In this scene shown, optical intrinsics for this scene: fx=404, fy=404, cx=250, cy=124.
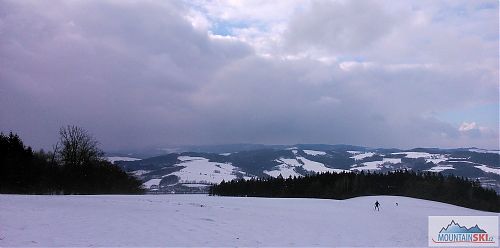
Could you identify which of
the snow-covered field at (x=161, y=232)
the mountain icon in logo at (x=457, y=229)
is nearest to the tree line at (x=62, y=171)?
the snow-covered field at (x=161, y=232)

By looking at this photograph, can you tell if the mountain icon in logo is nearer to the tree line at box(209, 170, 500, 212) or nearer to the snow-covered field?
the snow-covered field

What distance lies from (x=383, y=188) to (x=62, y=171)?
9643cm

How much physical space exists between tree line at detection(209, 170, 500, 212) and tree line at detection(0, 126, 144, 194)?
179 ft

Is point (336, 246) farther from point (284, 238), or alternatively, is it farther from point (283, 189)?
point (283, 189)

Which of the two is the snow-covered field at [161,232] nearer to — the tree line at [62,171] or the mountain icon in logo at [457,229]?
the mountain icon in logo at [457,229]

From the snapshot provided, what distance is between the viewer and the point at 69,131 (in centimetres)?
7538

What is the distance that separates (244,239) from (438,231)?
569 inches

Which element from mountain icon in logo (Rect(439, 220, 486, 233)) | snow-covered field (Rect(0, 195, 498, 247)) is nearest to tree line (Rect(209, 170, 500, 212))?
mountain icon in logo (Rect(439, 220, 486, 233))

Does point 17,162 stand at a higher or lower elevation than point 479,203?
higher

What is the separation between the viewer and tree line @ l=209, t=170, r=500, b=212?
118 meters

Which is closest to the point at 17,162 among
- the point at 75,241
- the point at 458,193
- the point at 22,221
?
the point at 22,221

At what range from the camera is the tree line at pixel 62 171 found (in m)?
57.8

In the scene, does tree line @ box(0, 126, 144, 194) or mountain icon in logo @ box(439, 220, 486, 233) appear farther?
tree line @ box(0, 126, 144, 194)

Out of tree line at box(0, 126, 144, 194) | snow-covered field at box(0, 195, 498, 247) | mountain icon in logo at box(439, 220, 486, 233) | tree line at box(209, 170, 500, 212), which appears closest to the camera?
snow-covered field at box(0, 195, 498, 247)
